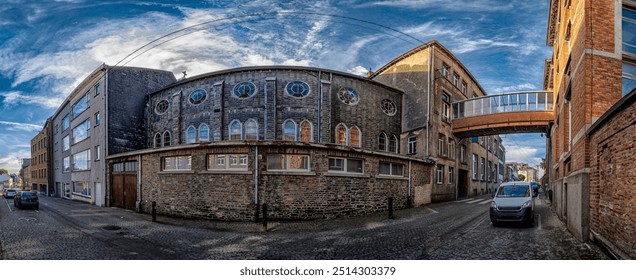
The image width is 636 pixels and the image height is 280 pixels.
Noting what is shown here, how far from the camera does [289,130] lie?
17.4 m

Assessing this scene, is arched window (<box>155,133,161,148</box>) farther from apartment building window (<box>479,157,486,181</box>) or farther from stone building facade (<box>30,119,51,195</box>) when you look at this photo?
apartment building window (<box>479,157,486,181</box>)

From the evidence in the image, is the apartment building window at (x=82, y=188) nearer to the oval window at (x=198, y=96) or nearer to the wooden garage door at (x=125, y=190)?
the wooden garage door at (x=125, y=190)

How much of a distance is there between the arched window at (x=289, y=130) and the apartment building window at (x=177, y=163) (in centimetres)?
598

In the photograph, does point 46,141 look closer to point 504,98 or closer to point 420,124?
point 420,124

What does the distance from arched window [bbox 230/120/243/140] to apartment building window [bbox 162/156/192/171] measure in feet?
15.5

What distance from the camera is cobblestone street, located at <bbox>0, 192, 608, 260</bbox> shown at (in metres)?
6.11

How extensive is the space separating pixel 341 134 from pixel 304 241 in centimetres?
1088

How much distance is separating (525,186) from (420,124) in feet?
29.6

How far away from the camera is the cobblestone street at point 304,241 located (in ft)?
20.1

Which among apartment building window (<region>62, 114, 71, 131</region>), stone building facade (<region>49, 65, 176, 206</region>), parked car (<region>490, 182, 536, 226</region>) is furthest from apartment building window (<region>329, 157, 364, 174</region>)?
apartment building window (<region>62, 114, 71, 131</region>)

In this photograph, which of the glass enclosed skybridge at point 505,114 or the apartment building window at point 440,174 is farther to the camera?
the apartment building window at point 440,174

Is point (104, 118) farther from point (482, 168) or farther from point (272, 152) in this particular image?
point (482, 168)

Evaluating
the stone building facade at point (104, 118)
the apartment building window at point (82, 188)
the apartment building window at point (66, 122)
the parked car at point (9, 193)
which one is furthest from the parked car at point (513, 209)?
the parked car at point (9, 193)

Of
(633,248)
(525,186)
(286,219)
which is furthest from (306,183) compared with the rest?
(633,248)
